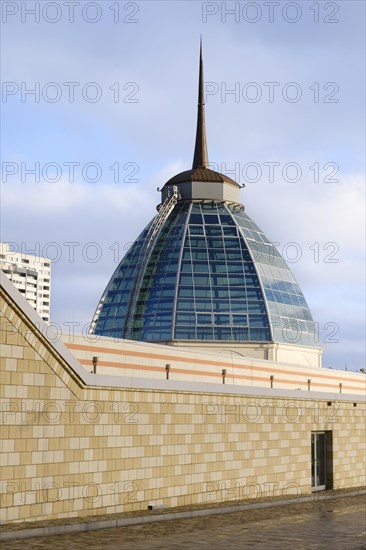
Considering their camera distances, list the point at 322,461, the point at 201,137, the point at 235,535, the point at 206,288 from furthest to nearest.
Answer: the point at 201,137 < the point at 206,288 < the point at 322,461 < the point at 235,535

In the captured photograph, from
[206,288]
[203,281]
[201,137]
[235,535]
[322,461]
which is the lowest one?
[235,535]

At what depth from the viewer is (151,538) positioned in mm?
21375

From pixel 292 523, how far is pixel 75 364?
7.60m

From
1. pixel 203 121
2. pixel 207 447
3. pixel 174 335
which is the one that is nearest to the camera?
pixel 207 447

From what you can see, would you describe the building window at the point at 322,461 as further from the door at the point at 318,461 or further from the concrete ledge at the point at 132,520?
the concrete ledge at the point at 132,520

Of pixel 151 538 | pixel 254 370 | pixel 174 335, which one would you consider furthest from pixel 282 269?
pixel 151 538

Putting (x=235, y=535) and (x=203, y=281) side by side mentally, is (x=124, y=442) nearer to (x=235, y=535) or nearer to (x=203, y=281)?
(x=235, y=535)

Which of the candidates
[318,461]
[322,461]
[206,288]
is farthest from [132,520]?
[206,288]

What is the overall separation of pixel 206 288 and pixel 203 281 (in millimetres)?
709

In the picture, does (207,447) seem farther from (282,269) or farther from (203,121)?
(203,121)

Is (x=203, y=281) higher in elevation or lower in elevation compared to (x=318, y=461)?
higher

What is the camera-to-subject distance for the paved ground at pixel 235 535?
782 inches

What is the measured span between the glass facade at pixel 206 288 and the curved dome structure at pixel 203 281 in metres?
0.09

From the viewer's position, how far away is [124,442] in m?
26.6
